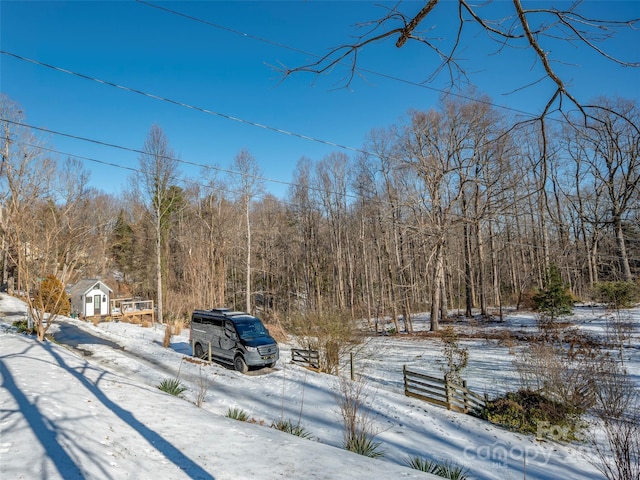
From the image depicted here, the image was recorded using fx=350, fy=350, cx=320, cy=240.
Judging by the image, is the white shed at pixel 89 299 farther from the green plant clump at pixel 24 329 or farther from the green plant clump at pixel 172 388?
the green plant clump at pixel 172 388

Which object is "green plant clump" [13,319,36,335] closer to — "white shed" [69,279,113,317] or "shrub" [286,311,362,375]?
"white shed" [69,279,113,317]

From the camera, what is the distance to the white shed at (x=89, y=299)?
26.8 metres

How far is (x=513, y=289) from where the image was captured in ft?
125

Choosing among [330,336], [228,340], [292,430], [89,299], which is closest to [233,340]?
[228,340]

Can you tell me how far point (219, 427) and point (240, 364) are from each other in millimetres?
6112

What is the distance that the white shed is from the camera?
26828 mm

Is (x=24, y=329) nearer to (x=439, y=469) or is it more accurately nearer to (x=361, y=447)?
(x=361, y=447)

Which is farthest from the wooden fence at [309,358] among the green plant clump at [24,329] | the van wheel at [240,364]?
the green plant clump at [24,329]

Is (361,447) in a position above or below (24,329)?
below

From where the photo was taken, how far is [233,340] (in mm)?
12852

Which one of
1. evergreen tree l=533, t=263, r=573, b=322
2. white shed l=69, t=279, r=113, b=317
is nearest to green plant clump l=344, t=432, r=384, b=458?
evergreen tree l=533, t=263, r=573, b=322

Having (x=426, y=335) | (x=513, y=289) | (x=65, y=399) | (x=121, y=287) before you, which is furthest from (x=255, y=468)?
(x=121, y=287)

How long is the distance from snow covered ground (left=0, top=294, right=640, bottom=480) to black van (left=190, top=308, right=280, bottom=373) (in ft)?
1.68

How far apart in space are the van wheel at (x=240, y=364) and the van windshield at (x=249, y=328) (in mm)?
777
